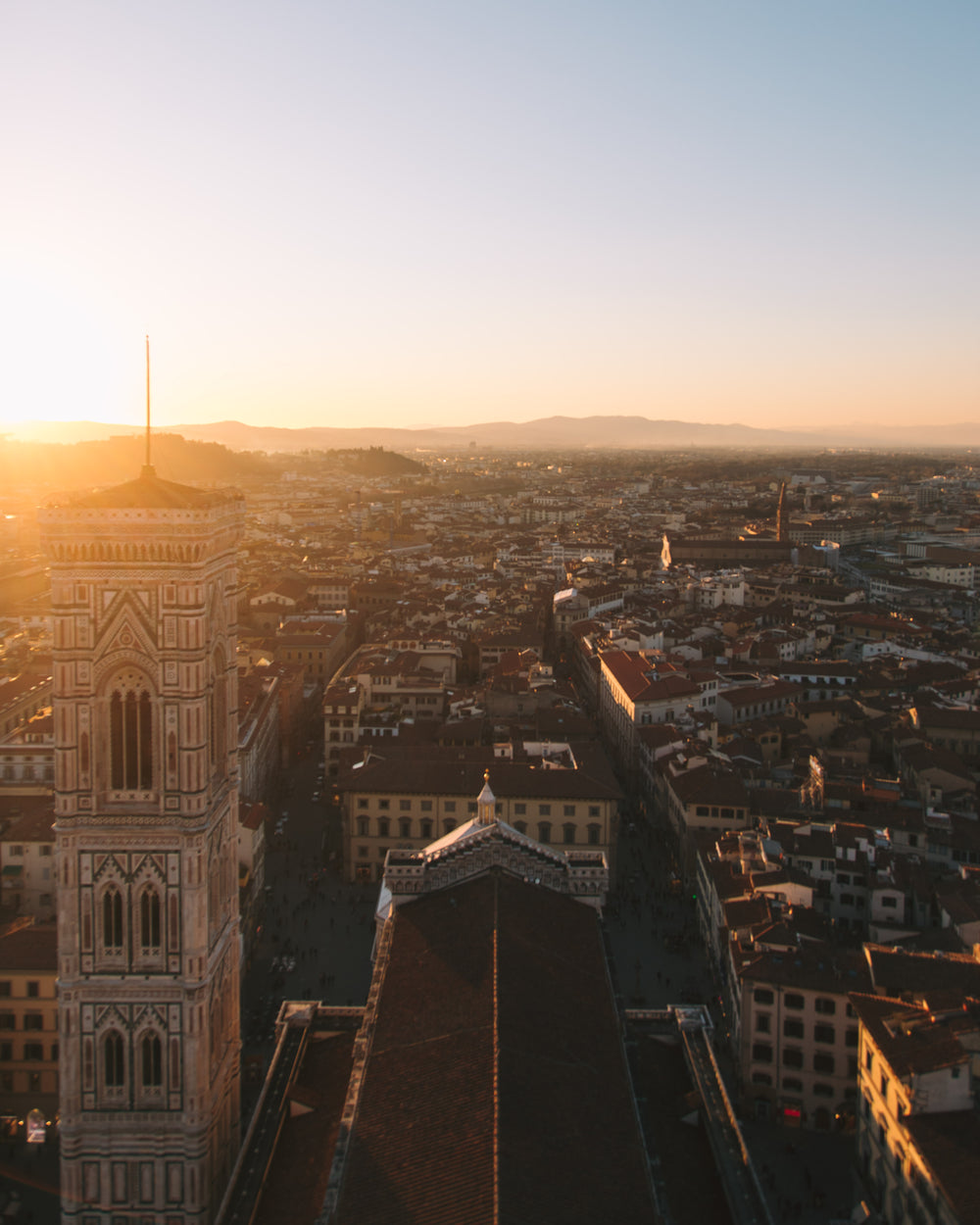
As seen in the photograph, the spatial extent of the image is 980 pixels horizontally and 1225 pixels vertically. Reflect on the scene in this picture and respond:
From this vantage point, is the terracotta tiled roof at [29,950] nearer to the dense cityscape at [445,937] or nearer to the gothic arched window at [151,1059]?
the dense cityscape at [445,937]

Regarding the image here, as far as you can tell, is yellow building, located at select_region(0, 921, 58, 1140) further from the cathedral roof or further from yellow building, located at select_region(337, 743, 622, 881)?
yellow building, located at select_region(337, 743, 622, 881)

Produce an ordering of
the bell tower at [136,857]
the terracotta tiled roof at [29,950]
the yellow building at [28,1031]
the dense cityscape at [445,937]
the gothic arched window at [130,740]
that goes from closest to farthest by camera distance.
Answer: the dense cityscape at [445,937] < the bell tower at [136,857] < the gothic arched window at [130,740] < the yellow building at [28,1031] < the terracotta tiled roof at [29,950]

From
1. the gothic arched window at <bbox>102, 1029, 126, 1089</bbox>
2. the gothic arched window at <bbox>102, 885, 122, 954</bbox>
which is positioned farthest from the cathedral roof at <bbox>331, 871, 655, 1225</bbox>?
the gothic arched window at <bbox>102, 885, 122, 954</bbox>

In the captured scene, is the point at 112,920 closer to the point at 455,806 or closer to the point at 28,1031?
the point at 28,1031

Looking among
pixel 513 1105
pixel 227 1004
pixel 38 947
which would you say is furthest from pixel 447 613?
pixel 513 1105

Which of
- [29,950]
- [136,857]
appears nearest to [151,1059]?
[136,857]

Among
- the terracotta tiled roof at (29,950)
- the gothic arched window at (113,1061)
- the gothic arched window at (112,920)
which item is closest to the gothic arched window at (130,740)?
the gothic arched window at (112,920)

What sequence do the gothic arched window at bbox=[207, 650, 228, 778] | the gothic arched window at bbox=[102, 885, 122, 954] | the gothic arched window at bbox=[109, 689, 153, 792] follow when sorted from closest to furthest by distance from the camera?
the gothic arched window at bbox=[109, 689, 153, 792] → the gothic arched window at bbox=[102, 885, 122, 954] → the gothic arched window at bbox=[207, 650, 228, 778]
